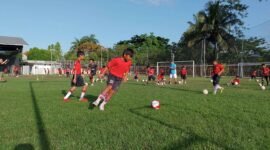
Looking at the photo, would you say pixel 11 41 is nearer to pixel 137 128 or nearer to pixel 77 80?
pixel 77 80

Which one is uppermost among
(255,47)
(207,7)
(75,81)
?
(207,7)

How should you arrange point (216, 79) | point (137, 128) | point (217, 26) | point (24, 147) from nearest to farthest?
point (24, 147), point (137, 128), point (216, 79), point (217, 26)

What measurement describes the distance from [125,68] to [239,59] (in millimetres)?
30529

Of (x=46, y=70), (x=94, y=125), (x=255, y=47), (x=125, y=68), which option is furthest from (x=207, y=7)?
(x=94, y=125)

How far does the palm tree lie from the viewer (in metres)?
46.8

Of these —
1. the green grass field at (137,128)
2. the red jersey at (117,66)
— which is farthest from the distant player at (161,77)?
the green grass field at (137,128)

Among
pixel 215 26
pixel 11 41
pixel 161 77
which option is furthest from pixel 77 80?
pixel 11 41

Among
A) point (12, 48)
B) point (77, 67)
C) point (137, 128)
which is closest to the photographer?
point (137, 128)

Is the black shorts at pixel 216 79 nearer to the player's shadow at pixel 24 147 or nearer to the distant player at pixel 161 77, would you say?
the distant player at pixel 161 77

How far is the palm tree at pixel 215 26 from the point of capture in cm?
4681

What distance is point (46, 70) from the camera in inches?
2628

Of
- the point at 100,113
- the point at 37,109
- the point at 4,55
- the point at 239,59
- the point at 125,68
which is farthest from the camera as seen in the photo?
the point at 4,55

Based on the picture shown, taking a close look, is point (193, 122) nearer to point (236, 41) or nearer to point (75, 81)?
point (75, 81)

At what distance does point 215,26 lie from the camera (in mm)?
47312
